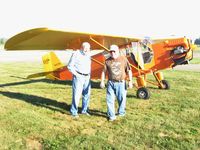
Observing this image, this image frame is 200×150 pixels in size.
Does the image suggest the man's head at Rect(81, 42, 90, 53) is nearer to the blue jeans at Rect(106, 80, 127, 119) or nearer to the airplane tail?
the blue jeans at Rect(106, 80, 127, 119)

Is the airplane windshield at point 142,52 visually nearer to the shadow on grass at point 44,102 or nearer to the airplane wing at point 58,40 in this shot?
the airplane wing at point 58,40

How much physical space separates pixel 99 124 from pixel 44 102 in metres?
2.78

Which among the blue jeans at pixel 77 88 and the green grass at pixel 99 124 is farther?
the blue jeans at pixel 77 88

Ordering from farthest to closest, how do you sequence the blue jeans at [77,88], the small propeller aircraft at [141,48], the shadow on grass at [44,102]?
the small propeller aircraft at [141,48]
the shadow on grass at [44,102]
the blue jeans at [77,88]

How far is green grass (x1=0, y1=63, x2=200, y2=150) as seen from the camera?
4906 mm

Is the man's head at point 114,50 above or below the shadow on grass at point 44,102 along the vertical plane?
above

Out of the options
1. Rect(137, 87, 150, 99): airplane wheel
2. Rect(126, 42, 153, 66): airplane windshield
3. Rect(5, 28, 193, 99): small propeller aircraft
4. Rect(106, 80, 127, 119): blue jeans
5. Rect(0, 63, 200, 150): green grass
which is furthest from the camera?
Rect(126, 42, 153, 66): airplane windshield

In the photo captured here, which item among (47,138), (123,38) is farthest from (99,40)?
(47,138)

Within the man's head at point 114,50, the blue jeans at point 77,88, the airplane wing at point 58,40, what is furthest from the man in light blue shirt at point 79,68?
the airplane wing at point 58,40

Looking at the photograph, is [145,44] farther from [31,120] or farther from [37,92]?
[31,120]

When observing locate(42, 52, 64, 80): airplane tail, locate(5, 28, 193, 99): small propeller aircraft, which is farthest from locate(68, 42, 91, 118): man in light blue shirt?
locate(42, 52, 64, 80): airplane tail

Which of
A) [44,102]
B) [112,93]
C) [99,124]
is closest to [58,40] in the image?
[44,102]

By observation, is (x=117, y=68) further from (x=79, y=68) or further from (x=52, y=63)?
(x=52, y=63)

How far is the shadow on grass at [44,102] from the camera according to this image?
7207 millimetres
